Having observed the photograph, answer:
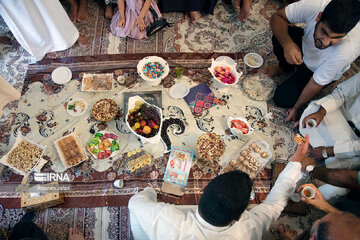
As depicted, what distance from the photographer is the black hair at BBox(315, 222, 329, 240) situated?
1.32 m

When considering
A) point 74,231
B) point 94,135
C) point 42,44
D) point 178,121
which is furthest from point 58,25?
point 74,231

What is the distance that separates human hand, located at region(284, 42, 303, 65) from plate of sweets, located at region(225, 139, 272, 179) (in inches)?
35.4

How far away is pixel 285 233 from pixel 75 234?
5.98 ft

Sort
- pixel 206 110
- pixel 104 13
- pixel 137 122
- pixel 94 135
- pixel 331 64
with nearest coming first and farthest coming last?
1. pixel 331 64
2. pixel 137 122
3. pixel 94 135
4. pixel 206 110
5. pixel 104 13

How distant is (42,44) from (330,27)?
2992 mm

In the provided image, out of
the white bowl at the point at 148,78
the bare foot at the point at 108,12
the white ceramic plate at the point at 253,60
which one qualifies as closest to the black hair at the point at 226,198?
the white bowl at the point at 148,78

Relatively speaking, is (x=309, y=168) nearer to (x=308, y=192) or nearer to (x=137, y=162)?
(x=308, y=192)

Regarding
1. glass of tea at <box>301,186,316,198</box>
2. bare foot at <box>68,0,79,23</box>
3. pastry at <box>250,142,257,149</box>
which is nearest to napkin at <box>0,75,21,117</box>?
bare foot at <box>68,0,79,23</box>

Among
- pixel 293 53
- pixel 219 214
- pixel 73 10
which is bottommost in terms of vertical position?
pixel 73 10

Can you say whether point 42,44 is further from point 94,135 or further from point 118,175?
point 118,175

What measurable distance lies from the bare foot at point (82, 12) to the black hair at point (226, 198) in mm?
3102

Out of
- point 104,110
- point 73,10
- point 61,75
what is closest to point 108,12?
point 73,10

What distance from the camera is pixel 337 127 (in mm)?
2318

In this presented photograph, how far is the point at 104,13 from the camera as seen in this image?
3482mm
